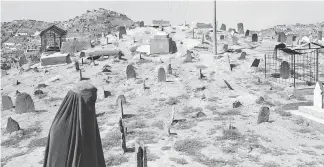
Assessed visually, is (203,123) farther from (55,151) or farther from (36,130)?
(55,151)

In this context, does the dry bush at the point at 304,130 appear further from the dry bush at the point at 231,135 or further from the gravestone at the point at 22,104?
the gravestone at the point at 22,104

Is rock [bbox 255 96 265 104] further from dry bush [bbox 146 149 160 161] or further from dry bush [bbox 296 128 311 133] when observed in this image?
dry bush [bbox 146 149 160 161]

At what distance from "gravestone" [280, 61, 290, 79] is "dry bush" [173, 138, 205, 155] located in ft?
34.7

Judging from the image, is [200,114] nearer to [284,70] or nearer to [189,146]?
[189,146]

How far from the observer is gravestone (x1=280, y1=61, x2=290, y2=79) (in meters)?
20.5

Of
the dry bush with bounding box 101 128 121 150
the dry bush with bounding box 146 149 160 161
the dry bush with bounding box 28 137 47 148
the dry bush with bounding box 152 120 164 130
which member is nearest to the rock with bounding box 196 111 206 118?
the dry bush with bounding box 152 120 164 130

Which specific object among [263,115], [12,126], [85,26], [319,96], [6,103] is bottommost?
[12,126]

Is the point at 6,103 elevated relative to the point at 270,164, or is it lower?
elevated

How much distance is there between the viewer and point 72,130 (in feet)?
14.4

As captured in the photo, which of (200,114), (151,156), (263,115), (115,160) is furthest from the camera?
(200,114)

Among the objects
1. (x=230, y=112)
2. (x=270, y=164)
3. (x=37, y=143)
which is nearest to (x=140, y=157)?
(x=270, y=164)

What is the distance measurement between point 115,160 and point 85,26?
163ft

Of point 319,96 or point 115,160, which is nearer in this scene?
point 115,160

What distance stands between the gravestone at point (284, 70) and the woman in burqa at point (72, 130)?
58.9 feet
